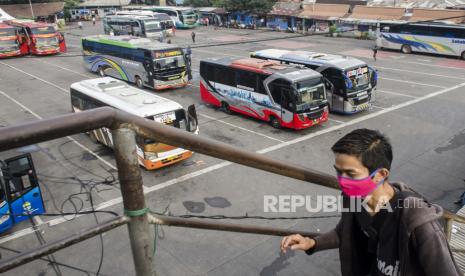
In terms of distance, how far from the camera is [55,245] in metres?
1.33

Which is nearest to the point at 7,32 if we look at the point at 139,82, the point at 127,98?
the point at 139,82

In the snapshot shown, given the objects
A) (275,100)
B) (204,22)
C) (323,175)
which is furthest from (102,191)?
(204,22)

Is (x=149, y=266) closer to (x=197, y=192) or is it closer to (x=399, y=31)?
(x=197, y=192)

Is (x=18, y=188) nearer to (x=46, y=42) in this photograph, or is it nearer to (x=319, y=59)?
(x=319, y=59)

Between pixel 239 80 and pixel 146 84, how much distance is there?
781 cm

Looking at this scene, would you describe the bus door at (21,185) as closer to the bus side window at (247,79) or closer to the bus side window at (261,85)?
the bus side window at (261,85)

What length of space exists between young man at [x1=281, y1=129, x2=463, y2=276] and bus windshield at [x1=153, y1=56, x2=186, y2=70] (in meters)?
21.7

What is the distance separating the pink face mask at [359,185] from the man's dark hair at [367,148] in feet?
0.22

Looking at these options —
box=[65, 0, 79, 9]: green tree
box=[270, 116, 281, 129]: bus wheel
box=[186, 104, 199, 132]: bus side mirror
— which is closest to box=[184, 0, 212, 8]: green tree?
box=[65, 0, 79, 9]: green tree

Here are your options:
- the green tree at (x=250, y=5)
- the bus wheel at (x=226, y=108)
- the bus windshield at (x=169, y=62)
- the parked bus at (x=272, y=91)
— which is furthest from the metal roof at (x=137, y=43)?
the green tree at (x=250, y=5)

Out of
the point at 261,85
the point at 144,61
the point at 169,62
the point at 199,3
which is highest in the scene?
the point at 199,3

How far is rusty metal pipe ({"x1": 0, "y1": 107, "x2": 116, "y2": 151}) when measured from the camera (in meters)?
1.11

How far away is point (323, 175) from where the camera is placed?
222 cm

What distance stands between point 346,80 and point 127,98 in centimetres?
1032
